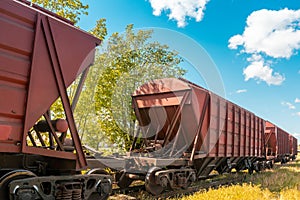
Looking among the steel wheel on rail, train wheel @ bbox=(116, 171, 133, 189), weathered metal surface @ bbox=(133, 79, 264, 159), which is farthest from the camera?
weathered metal surface @ bbox=(133, 79, 264, 159)

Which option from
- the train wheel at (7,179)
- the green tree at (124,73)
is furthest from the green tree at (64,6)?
the train wheel at (7,179)

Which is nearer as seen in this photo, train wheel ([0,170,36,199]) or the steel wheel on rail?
train wheel ([0,170,36,199])

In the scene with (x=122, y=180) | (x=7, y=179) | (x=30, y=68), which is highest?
(x=30, y=68)

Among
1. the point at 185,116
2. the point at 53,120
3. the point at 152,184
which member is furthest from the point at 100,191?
the point at 185,116

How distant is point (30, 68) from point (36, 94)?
0.37m

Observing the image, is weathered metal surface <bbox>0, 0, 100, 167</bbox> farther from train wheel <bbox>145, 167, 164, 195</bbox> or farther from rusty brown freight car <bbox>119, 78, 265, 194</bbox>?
rusty brown freight car <bbox>119, 78, 265, 194</bbox>

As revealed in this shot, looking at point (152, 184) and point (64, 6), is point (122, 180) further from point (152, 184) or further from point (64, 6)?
point (64, 6)

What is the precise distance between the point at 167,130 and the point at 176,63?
6951 millimetres

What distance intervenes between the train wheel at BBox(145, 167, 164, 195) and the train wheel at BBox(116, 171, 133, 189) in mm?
928

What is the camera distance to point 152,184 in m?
6.57

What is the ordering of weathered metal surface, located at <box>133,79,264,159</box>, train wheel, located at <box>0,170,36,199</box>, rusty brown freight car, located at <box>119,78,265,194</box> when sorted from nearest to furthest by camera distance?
train wheel, located at <box>0,170,36,199</box>, rusty brown freight car, located at <box>119,78,265,194</box>, weathered metal surface, located at <box>133,79,264,159</box>

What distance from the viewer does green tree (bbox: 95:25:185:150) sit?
38.3 ft

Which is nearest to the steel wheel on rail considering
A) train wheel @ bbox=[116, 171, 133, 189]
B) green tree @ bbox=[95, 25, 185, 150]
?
train wheel @ bbox=[116, 171, 133, 189]

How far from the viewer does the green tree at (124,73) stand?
1169 cm
